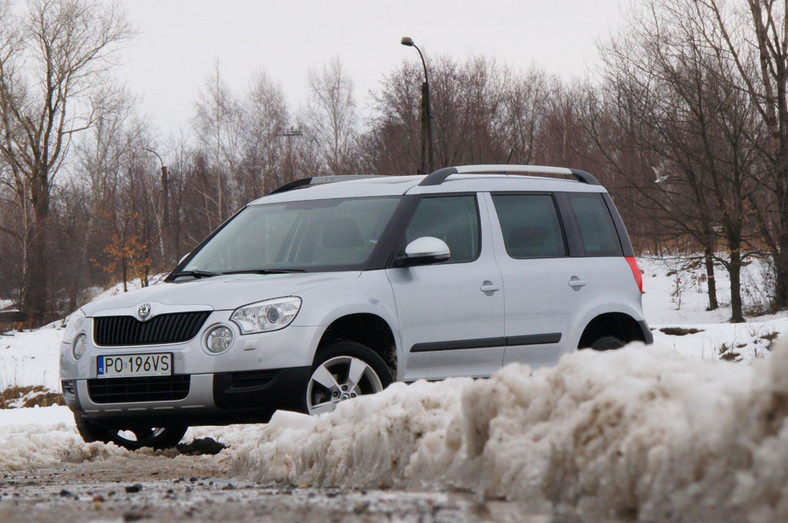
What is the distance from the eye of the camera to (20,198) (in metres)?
40.8

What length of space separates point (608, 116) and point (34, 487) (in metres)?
27.0

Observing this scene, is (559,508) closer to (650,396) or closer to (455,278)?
(650,396)

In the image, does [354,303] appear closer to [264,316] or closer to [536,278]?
[264,316]

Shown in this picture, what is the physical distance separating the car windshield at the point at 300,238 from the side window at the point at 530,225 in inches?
35.0

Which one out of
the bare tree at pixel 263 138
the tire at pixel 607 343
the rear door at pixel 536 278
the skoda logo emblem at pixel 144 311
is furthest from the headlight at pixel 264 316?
the bare tree at pixel 263 138

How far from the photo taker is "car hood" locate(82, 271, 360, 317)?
6070mm

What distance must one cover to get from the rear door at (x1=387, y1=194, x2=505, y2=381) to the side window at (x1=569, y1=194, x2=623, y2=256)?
100 centimetres

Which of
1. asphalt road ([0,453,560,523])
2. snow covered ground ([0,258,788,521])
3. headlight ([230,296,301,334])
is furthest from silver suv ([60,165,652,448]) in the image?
asphalt road ([0,453,560,523])

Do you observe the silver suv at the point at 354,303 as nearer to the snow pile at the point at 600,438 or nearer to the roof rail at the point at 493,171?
the roof rail at the point at 493,171

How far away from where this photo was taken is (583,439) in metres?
3.08

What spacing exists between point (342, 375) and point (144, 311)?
4.32 feet

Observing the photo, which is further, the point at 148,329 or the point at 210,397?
the point at 148,329

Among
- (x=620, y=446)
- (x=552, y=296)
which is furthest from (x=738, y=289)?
(x=620, y=446)

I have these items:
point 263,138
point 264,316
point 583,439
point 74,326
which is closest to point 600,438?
point 583,439
